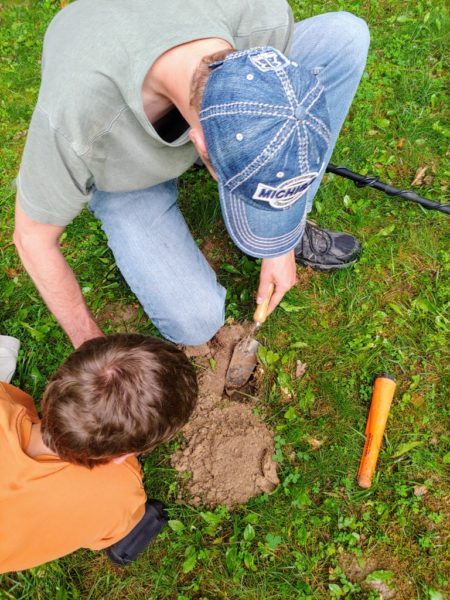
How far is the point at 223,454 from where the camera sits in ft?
8.65

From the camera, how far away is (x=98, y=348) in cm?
195

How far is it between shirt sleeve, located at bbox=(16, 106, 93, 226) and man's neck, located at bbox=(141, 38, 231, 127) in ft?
1.19

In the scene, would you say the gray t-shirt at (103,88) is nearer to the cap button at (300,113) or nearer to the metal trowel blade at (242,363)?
the cap button at (300,113)

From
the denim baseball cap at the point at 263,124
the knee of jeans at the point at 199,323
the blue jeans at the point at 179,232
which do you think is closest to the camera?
the denim baseball cap at the point at 263,124

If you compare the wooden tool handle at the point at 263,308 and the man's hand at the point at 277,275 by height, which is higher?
the man's hand at the point at 277,275

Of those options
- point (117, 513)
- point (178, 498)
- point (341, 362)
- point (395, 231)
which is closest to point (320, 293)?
point (341, 362)

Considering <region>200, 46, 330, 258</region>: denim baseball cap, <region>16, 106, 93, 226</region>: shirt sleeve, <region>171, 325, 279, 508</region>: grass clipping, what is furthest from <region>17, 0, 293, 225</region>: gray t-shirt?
<region>171, 325, 279, 508</region>: grass clipping

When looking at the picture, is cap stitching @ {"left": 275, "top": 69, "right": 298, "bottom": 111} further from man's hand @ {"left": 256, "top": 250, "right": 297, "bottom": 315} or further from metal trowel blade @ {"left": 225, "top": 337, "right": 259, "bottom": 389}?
metal trowel blade @ {"left": 225, "top": 337, "right": 259, "bottom": 389}

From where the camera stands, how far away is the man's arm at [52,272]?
203 cm

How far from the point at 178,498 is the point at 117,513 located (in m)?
0.54

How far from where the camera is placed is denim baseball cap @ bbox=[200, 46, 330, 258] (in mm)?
1424

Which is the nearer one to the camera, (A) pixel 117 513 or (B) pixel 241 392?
(A) pixel 117 513

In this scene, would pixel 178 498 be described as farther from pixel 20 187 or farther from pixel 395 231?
pixel 395 231

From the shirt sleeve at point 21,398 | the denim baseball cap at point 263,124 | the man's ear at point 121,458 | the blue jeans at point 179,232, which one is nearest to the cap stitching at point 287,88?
the denim baseball cap at point 263,124
